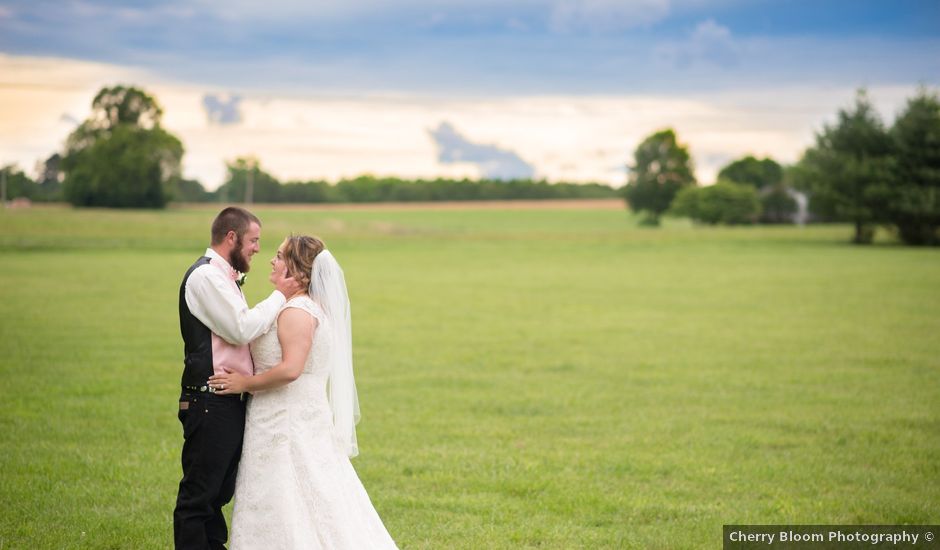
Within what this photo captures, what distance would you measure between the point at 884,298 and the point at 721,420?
778 inches

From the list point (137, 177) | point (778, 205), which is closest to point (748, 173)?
point (778, 205)

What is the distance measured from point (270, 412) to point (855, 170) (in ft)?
219

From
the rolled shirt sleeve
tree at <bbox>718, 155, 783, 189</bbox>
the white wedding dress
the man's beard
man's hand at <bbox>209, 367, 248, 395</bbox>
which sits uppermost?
tree at <bbox>718, 155, 783, 189</bbox>

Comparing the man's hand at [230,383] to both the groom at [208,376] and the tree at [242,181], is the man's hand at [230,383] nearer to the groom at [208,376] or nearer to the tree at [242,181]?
the groom at [208,376]

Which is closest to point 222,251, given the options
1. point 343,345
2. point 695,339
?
point 343,345

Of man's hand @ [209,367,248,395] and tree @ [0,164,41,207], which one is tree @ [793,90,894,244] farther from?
tree @ [0,164,41,207]

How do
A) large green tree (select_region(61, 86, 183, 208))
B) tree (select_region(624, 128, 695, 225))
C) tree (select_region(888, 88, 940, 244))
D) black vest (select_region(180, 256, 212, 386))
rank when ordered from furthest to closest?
1. tree (select_region(624, 128, 695, 225))
2. large green tree (select_region(61, 86, 183, 208))
3. tree (select_region(888, 88, 940, 244))
4. black vest (select_region(180, 256, 212, 386))

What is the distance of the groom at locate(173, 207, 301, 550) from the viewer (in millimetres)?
5680

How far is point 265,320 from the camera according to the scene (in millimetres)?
5547

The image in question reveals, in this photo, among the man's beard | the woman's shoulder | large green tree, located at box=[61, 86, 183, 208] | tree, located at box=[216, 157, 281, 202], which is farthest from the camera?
tree, located at box=[216, 157, 281, 202]

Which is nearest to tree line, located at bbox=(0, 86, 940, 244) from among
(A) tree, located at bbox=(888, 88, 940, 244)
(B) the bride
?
(A) tree, located at bbox=(888, 88, 940, 244)

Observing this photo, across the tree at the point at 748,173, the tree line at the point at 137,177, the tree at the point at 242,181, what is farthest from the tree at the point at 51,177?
the tree at the point at 748,173

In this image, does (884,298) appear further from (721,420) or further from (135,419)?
(135,419)

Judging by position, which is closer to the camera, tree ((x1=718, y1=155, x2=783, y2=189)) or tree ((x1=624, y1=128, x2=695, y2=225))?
tree ((x1=624, y1=128, x2=695, y2=225))
